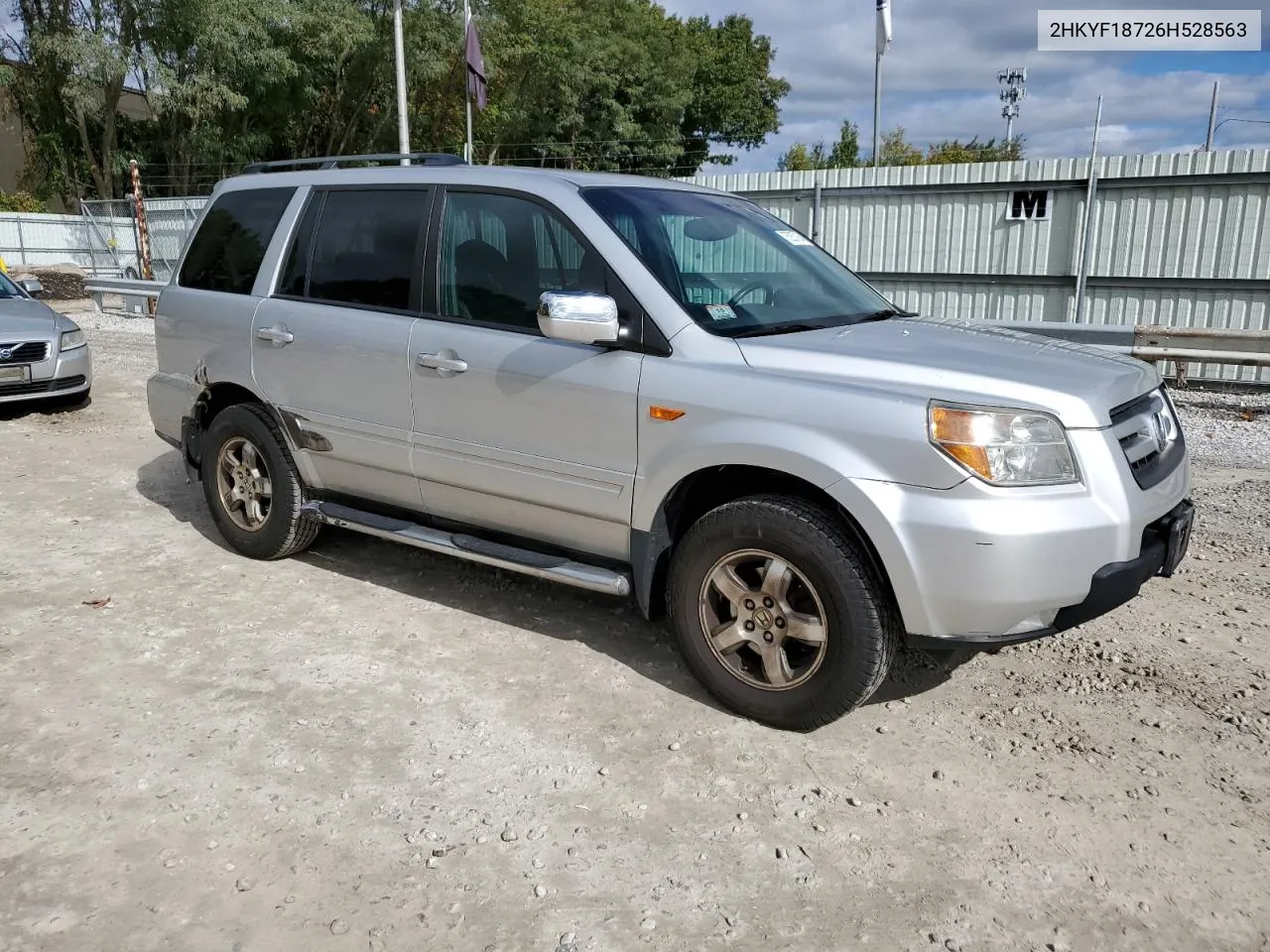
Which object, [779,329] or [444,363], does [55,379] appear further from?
[779,329]

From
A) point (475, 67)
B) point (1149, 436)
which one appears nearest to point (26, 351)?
point (1149, 436)

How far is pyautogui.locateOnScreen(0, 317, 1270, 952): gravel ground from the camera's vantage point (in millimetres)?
2715

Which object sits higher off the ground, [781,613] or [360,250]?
[360,250]

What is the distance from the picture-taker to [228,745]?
3562 mm

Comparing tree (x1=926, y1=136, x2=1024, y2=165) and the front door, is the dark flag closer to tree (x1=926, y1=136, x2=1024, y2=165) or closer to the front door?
the front door

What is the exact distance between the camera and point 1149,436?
3.61 m

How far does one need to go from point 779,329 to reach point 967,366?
76 cm

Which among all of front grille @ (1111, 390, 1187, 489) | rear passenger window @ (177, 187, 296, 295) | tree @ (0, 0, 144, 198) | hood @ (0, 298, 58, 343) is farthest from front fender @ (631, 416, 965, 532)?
tree @ (0, 0, 144, 198)

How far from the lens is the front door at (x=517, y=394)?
3918mm

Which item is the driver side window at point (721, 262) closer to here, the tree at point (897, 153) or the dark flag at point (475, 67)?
the dark flag at point (475, 67)

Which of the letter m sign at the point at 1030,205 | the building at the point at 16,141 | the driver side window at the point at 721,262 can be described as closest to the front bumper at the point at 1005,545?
the driver side window at the point at 721,262

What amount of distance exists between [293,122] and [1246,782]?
139 ft

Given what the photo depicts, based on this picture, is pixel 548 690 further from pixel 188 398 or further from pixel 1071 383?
pixel 188 398

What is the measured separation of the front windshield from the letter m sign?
9.41 metres
